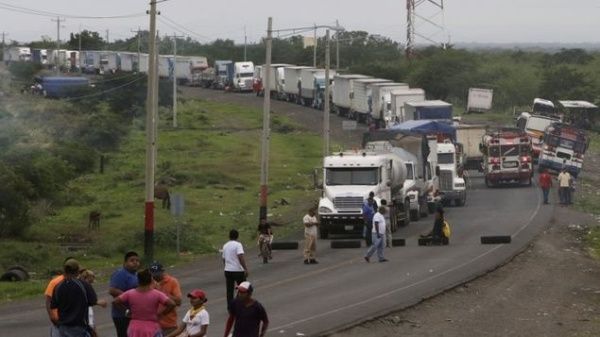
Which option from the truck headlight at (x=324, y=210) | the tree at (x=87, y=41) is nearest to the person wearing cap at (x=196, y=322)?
the truck headlight at (x=324, y=210)

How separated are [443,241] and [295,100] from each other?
78.5m

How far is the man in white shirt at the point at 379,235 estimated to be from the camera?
34.5 meters

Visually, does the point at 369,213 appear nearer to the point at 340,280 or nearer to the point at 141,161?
the point at 340,280

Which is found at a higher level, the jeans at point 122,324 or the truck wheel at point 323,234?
the jeans at point 122,324

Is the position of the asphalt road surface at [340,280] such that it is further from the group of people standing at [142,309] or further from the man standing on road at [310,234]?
the group of people standing at [142,309]

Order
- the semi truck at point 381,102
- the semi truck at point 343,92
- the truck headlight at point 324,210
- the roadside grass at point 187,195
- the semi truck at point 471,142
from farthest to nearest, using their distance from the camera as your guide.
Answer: the semi truck at point 343,92 < the semi truck at point 381,102 < the semi truck at point 471,142 < the truck headlight at point 324,210 < the roadside grass at point 187,195

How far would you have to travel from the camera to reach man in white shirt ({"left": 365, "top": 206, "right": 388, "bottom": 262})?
34.5 metres

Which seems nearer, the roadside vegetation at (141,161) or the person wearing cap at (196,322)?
the person wearing cap at (196,322)

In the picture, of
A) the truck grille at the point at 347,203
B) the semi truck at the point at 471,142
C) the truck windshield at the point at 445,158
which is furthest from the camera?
the semi truck at the point at 471,142

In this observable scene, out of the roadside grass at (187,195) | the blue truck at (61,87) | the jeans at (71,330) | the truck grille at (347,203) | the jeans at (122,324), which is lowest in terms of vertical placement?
the roadside grass at (187,195)

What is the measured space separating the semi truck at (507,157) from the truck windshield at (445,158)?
6944 millimetres

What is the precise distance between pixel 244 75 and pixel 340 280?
99.8m

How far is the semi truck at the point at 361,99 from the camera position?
91812 mm

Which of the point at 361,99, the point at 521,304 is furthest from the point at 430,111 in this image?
the point at 521,304
